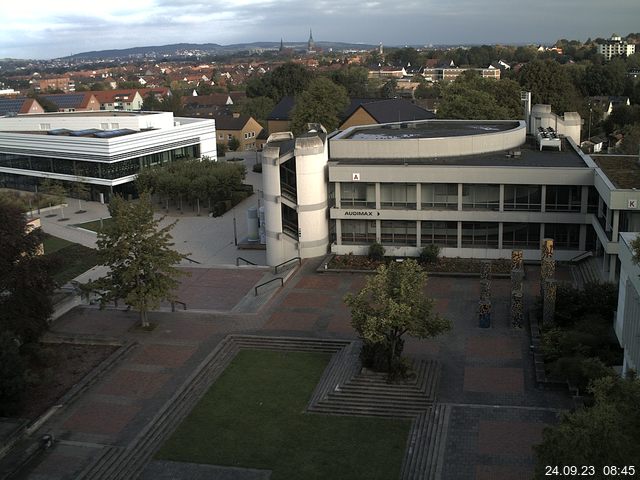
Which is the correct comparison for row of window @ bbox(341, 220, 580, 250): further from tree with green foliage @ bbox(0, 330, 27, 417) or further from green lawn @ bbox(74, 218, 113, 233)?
green lawn @ bbox(74, 218, 113, 233)

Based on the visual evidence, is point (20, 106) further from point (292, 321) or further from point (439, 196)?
point (292, 321)

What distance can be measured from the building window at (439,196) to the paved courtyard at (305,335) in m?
4.67

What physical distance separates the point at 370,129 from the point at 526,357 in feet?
85.8

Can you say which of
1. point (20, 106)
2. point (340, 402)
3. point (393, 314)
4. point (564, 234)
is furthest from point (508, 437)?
point (20, 106)

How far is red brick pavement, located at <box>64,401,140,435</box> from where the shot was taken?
2300cm

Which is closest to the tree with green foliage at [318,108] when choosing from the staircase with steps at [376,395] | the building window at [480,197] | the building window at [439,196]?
the building window at [439,196]

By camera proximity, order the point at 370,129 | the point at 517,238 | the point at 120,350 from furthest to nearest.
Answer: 1. the point at 370,129
2. the point at 517,238
3. the point at 120,350

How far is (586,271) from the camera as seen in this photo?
1398 inches

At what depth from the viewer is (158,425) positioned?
2297 centimetres

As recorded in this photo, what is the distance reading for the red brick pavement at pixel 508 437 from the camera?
20.7 metres

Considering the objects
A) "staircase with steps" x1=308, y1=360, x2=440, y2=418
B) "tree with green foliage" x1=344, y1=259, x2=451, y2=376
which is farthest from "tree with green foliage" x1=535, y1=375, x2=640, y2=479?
"tree with green foliage" x1=344, y1=259, x2=451, y2=376

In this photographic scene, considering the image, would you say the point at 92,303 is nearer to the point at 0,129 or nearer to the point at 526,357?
the point at 526,357

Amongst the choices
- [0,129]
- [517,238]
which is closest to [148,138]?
[0,129]

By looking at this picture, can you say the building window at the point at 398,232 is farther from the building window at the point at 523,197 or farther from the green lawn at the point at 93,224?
the green lawn at the point at 93,224
